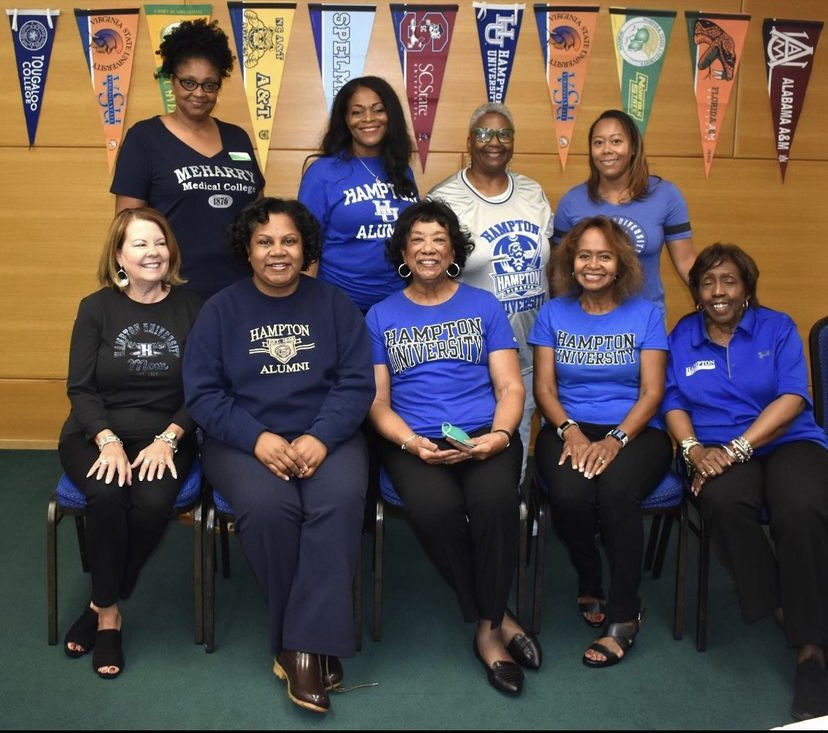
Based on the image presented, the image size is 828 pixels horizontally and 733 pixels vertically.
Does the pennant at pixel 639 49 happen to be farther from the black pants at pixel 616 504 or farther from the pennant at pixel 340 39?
the black pants at pixel 616 504

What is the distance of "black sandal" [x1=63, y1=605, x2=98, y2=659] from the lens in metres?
2.44

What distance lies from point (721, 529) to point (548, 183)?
2.18 meters

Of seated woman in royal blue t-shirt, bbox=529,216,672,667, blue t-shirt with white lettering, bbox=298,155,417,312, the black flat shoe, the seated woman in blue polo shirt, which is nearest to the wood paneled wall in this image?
blue t-shirt with white lettering, bbox=298,155,417,312

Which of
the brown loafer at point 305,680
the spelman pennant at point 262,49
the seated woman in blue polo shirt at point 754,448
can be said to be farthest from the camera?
the spelman pennant at point 262,49

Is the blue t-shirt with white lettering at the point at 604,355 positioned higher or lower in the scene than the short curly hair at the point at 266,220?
lower

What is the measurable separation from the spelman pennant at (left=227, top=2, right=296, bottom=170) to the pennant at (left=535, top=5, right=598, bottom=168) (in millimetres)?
1177

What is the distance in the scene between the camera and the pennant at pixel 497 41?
3.94m

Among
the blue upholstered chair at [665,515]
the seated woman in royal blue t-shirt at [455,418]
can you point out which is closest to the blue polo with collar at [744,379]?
the blue upholstered chair at [665,515]

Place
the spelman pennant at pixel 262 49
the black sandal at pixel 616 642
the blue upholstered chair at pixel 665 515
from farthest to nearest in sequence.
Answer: the spelman pennant at pixel 262 49
the blue upholstered chair at pixel 665 515
the black sandal at pixel 616 642

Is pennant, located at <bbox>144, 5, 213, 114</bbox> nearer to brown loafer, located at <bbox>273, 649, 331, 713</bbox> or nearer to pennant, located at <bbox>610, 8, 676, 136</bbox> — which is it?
pennant, located at <bbox>610, 8, 676, 136</bbox>

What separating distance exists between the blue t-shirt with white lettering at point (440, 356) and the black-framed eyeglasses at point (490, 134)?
Answer: 0.57 metres

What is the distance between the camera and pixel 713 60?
3.99 metres

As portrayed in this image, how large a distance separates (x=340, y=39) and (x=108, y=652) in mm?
2854

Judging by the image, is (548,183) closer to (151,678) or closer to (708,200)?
(708,200)
